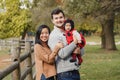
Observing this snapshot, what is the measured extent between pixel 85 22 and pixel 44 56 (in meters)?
30.9

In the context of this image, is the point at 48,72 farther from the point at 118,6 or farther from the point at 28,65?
the point at 118,6

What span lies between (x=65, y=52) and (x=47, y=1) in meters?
38.6

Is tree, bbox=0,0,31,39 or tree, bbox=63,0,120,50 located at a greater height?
tree, bbox=63,0,120,50

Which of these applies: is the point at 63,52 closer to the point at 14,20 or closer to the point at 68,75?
the point at 68,75

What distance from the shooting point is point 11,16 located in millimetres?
63469

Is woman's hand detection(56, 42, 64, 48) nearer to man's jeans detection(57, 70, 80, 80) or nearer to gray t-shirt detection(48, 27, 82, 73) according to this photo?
gray t-shirt detection(48, 27, 82, 73)

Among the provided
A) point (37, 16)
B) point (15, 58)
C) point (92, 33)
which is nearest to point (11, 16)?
point (37, 16)

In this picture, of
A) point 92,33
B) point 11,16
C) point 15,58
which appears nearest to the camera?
point 15,58

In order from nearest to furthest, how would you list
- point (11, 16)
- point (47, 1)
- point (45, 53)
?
point (45, 53) < point (47, 1) < point (11, 16)

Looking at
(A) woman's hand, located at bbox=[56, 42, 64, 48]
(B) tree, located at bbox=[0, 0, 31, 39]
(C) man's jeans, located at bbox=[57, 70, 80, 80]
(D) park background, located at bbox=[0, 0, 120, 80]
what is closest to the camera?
(A) woman's hand, located at bbox=[56, 42, 64, 48]

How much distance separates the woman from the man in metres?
0.14

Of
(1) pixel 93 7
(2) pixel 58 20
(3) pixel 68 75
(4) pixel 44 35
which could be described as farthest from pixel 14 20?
(3) pixel 68 75

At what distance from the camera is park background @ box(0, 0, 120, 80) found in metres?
15.4

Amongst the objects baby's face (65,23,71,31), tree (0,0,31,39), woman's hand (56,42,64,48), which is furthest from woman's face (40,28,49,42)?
tree (0,0,31,39)
